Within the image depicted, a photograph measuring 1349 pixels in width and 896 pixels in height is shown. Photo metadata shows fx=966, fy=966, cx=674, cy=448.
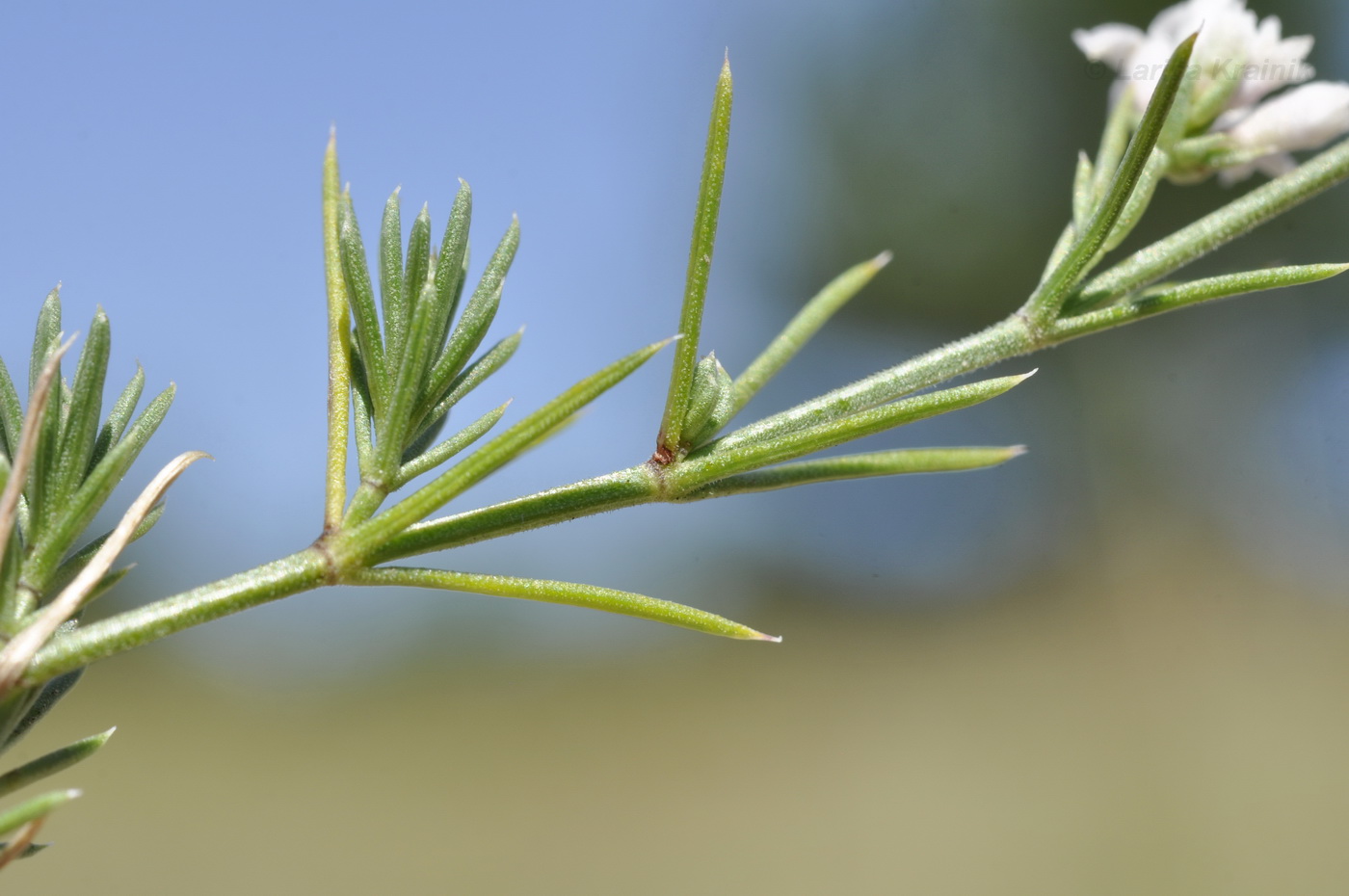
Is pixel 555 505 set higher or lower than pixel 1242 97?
lower

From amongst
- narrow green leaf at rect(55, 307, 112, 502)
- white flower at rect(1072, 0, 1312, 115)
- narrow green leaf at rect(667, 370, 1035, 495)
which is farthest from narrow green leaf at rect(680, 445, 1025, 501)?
white flower at rect(1072, 0, 1312, 115)

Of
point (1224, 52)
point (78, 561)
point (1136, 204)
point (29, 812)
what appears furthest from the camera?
point (1224, 52)

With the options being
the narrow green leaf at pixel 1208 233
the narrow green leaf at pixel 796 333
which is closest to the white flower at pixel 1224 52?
the narrow green leaf at pixel 1208 233

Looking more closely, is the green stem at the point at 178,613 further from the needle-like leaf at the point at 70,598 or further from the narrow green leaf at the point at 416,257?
the narrow green leaf at the point at 416,257

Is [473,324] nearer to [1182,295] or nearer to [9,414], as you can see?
[9,414]

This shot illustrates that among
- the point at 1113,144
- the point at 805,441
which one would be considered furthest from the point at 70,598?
the point at 1113,144

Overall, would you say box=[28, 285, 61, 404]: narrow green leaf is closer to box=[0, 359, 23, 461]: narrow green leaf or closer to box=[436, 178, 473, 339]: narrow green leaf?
box=[0, 359, 23, 461]: narrow green leaf

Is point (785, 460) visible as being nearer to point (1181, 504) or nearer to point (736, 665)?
point (736, 665)
